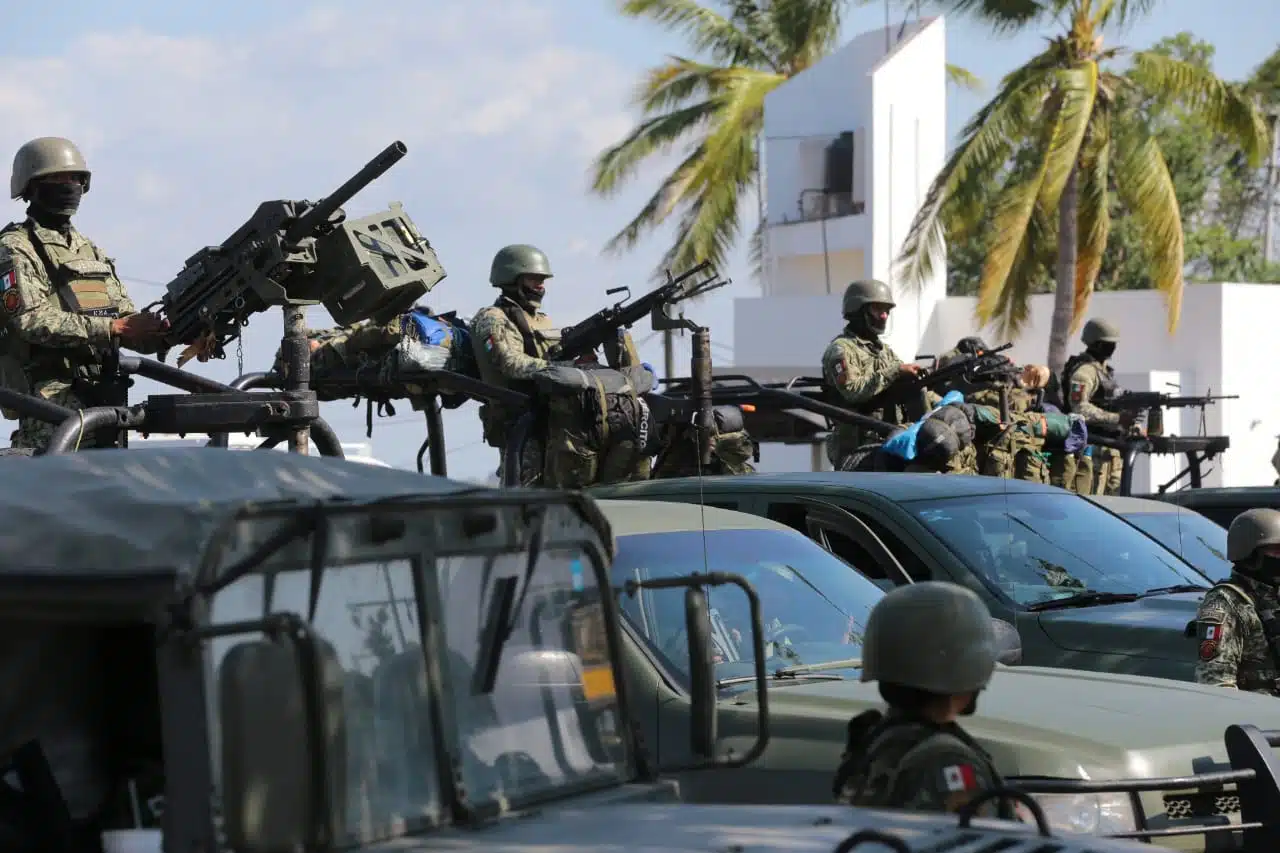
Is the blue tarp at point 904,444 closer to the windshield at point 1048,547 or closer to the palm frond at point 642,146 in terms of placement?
the windshield at point 1048,547

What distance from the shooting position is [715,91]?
32.6 metres

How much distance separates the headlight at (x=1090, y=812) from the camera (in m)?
4.93

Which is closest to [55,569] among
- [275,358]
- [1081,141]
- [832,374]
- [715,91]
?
[275,358]

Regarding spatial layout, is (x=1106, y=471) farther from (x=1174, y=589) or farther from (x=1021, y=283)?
(x=1021, y=283)

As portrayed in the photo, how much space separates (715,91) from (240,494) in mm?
29523

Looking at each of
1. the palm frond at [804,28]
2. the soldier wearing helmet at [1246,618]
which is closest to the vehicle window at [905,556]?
the soldier wearing helmet at [1246,618]

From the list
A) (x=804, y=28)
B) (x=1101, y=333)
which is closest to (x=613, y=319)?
(x=1101, y=333)

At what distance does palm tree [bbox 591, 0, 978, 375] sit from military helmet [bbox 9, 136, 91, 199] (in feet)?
75.4

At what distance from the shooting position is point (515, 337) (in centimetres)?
977

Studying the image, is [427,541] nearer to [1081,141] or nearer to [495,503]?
[495,503]

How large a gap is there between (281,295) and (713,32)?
27.0m

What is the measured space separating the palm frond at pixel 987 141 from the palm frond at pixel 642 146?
247 inches

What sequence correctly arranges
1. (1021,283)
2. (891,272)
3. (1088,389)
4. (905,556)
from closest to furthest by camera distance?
(905,556), (1088,389), (1021,283), (891,272)

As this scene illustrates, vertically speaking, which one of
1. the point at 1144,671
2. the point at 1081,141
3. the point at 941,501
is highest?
the point at 1081,141
